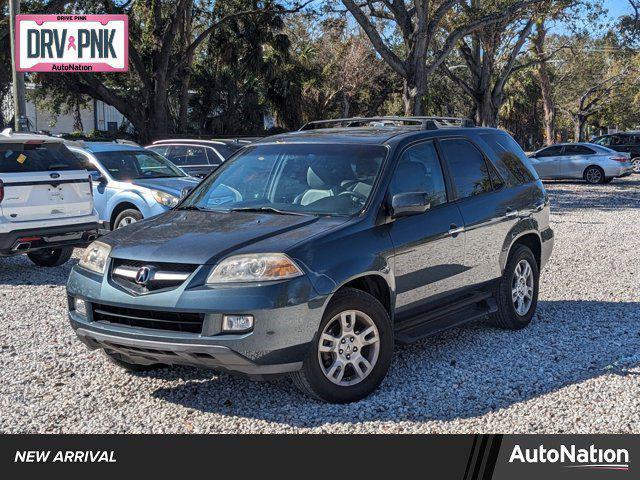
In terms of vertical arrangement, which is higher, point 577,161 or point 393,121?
point 393,121

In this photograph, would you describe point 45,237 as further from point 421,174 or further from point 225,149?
point 225,149

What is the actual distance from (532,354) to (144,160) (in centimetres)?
838

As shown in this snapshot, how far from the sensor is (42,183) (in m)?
9.54

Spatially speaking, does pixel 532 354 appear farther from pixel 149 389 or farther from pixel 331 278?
pixel 149 389

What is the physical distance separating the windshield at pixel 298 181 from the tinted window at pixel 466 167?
87 centimetres

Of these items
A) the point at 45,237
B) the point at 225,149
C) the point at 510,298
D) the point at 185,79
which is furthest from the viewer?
the point at 185,79

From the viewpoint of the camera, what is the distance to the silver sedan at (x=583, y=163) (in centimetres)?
2802

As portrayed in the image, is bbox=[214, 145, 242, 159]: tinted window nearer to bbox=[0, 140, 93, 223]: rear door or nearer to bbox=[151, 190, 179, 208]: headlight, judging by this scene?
bbox=[151, 190, 179, 208]: headlight

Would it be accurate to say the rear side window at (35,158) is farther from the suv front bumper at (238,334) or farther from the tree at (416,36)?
the tree at (416,36)

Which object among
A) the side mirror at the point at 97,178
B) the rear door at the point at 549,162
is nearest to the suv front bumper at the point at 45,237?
the side mirror at the point at 97,178

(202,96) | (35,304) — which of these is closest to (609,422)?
(35,304)

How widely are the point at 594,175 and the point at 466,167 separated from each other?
2352cm

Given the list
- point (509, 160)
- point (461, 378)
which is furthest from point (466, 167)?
point (461, 378)

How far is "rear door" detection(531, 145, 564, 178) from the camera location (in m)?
28.7
